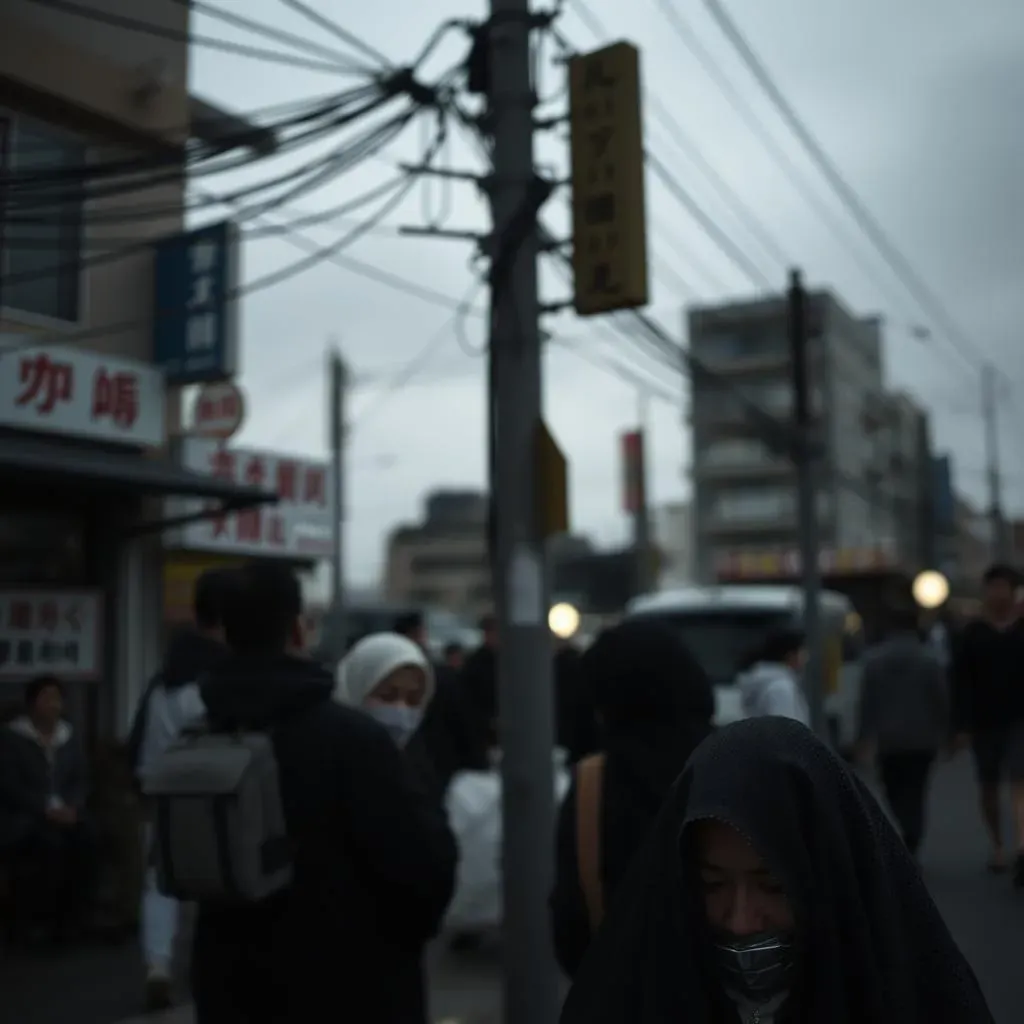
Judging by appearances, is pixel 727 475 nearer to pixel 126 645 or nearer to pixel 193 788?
pixel 126 645

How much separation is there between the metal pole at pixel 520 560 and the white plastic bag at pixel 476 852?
1.37 metres

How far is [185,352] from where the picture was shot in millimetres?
10297

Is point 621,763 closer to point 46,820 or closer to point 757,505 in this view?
point 46,820

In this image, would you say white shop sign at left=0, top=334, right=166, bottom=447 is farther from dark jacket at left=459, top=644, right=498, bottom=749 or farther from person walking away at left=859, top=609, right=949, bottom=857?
person walking away at left=859, top=609, right=949, bottom=857

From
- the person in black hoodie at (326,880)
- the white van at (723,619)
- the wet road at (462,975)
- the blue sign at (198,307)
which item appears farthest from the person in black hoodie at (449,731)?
the white van at (723,619)

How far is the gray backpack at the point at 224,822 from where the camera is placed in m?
3.03

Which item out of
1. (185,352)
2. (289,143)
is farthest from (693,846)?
(185,352)

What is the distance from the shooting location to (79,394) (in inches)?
368

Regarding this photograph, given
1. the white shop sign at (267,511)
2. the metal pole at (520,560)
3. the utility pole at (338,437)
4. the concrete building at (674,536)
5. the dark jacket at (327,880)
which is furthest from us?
the concrete building at (674,536)

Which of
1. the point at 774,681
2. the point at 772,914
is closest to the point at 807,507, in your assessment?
the point at 774,681

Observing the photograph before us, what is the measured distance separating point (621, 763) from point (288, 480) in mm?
8842

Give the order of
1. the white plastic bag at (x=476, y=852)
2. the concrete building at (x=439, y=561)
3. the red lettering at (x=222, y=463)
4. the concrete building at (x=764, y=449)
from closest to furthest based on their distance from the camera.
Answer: the white plastic bag at (x=476, y=852) → the red lettering at (x=222, y=463) → the concrete building at (x=764, y=449) → the concrete building at (x=439, y=561)

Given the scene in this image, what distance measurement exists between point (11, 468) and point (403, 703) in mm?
3900

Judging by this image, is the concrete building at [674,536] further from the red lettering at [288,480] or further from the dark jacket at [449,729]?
the dark jacket at [449,729]
